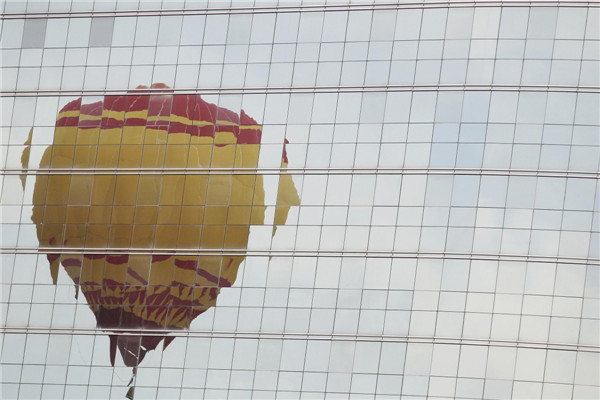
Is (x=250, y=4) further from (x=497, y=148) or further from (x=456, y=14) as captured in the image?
(x=497, y=148)

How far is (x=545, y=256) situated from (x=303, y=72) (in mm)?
11120

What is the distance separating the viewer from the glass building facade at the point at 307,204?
3925 cm

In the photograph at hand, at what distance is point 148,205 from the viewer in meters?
41.9

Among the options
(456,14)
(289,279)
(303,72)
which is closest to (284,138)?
(303,72)

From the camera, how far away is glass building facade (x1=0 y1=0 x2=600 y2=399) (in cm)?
3925

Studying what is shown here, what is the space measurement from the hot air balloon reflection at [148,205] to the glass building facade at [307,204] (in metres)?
0.08

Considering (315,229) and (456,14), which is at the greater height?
(456,14)

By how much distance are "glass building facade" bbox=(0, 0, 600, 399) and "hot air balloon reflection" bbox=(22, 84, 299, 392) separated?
82mm

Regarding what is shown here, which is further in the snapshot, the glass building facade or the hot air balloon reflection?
the hot air balloon reflection

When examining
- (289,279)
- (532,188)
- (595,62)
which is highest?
(595,62)

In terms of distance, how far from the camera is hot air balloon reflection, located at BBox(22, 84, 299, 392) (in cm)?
4119

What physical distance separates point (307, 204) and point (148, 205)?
19.8 feet

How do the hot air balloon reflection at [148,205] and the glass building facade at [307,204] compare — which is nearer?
the glass building facade at [307,204]

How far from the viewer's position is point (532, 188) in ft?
130
